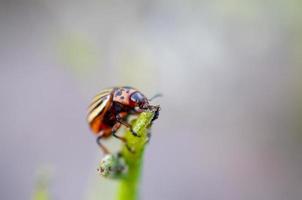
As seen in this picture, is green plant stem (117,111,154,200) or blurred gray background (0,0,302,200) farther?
blurred gray background (0,0,302,200)

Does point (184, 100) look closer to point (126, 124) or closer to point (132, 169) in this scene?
point (126, 124)

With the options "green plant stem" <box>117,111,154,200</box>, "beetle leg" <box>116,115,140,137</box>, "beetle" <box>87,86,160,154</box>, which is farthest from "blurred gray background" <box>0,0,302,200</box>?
"green plant stem" <box>117,111,154,200</box>

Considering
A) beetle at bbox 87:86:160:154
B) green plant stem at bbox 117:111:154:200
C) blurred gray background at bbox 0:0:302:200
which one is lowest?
green plant stem at bbox 117:111:154:200

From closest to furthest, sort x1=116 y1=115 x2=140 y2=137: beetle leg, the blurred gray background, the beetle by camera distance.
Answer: x1=116 y1=115 x2=140 y2=137: beetle leg < the beetle < the blurred gray background

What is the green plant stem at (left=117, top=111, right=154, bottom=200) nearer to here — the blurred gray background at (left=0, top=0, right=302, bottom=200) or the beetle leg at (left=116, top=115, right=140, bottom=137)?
the beetle leg at (left=116, top=115, right=140, bottom=137)

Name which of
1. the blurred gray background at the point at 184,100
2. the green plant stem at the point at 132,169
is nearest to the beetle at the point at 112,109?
the green plant stem at the point at 132,169
